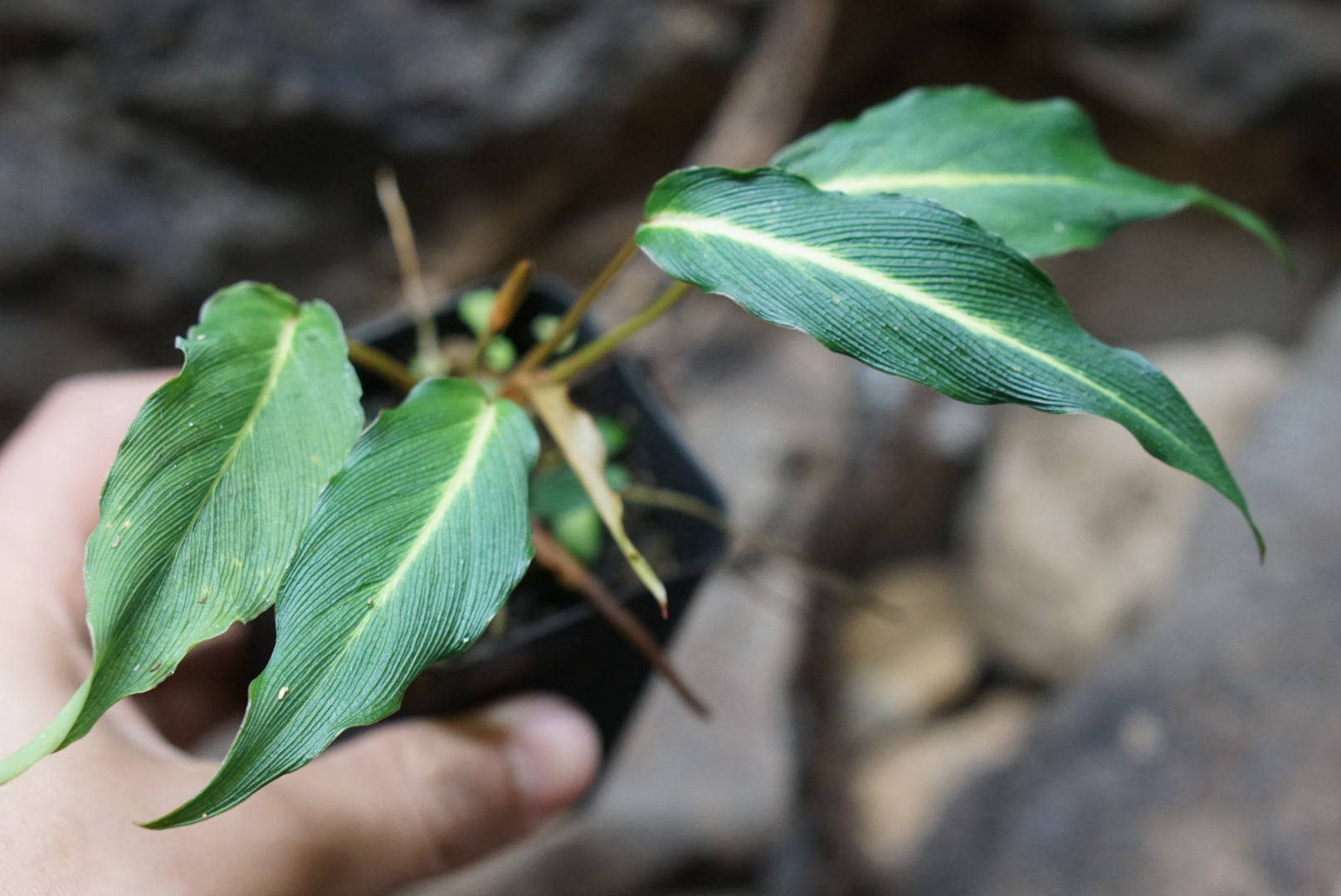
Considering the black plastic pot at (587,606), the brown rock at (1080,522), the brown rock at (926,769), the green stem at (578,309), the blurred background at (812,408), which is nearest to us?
the green stem at (578,309)

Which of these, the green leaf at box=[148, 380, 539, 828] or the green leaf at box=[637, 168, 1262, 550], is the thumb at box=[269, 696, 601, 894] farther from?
the green leaf at box=[637, 168, 1262, 550]

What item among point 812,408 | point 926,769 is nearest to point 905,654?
point 926,769

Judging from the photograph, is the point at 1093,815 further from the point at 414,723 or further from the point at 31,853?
the point at 31,853

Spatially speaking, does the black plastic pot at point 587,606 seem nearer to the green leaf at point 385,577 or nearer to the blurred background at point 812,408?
the blurred background at point 812,408

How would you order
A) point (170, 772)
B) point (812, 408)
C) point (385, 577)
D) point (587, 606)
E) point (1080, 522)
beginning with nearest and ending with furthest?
point (385, 577) < point (170, 772) < point (587, 606) < point (812, 408) < point (1080, 522)

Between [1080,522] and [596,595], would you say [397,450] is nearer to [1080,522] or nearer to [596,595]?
[596,595]

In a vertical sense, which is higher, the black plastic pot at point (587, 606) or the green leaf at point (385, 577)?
the green leaf at point (385, 577)

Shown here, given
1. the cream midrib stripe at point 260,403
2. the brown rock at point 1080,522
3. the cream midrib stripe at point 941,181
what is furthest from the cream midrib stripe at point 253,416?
the brown rock at point 1080,522

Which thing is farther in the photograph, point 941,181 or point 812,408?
point 812,408
